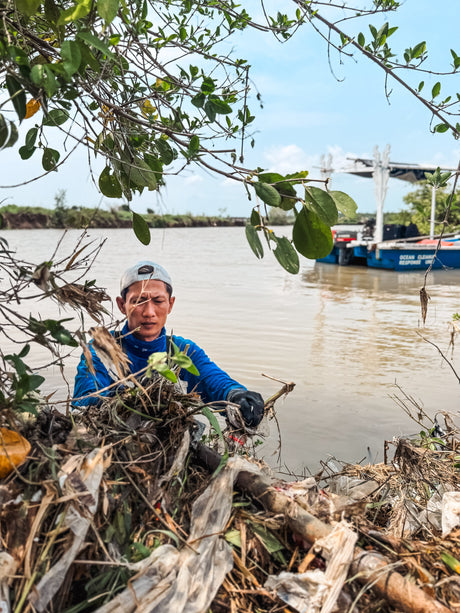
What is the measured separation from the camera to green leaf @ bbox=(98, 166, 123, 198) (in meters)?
2.17

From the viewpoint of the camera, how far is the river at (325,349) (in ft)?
17.2

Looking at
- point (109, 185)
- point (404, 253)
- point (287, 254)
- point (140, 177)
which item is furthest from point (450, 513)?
point (404, 253)

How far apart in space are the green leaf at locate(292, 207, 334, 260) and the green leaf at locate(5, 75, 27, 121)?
73cm

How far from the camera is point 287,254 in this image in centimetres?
142

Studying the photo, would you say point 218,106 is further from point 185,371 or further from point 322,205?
point 185,371

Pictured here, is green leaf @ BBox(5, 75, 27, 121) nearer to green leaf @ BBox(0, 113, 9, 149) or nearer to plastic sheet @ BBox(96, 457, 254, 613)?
green leaf @ BBox(0, 113, 9, 149)

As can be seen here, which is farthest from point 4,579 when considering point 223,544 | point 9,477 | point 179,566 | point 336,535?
point 336,535

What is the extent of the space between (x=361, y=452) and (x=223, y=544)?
3557 millimetres

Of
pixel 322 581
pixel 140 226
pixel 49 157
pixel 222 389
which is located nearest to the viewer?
pixel 322 581

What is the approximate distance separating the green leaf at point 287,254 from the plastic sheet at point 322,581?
29.4 inches

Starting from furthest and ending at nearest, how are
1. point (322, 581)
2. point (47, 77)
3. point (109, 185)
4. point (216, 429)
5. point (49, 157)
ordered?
point (109, 185)
point (49, 157)
point (216, 429)
point (322, 581)
point (47, 77)

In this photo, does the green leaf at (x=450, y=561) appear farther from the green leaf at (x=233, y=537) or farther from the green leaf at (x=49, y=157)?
the green leaf at (x=49, y=157)

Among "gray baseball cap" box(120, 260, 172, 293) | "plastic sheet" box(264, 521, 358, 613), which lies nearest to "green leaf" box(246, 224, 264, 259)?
"plastic sheet" box(264, 521, 358, 613)

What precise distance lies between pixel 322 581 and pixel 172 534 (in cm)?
42
